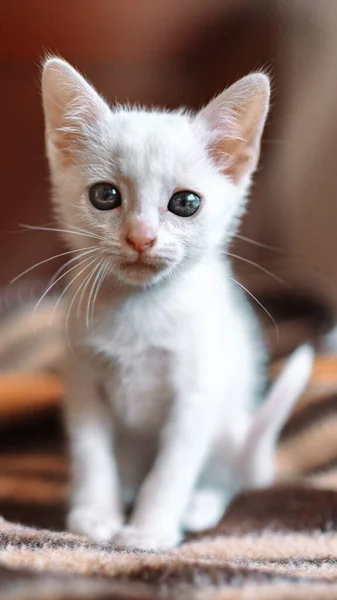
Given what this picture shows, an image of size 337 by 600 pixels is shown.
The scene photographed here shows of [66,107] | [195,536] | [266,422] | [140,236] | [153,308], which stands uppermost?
[66,107]

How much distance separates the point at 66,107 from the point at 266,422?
488 mm

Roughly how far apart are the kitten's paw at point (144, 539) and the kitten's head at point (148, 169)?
0.29 meters

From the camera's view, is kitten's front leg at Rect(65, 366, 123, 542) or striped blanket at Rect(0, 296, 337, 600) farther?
kitten's front leg at Rect(65, 366, 123, 542)

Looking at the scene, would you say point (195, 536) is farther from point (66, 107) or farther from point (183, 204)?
point (66, 107)

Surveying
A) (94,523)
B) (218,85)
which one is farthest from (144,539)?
(218,85)

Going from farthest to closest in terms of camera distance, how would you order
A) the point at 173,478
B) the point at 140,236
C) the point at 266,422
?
the point at 266,422, the point at 173,478, the point at 140,236

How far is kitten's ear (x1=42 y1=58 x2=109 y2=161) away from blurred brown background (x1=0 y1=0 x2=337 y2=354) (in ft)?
0.36

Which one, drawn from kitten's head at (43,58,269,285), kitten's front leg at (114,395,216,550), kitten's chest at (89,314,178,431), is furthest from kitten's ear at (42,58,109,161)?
kitten's front leg at (114,395,216,550)

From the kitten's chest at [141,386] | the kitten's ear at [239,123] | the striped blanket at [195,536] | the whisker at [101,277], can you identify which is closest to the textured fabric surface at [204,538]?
the striped blanket at [195,536]

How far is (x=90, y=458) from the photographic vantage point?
779mm

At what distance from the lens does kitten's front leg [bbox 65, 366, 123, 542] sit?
2.46ft

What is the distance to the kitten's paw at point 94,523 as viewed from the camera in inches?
28.0

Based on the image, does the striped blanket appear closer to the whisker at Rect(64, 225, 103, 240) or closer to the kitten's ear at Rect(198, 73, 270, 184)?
the whisker at Rect(64, 225, 103, 240)

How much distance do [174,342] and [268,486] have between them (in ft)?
0.94
